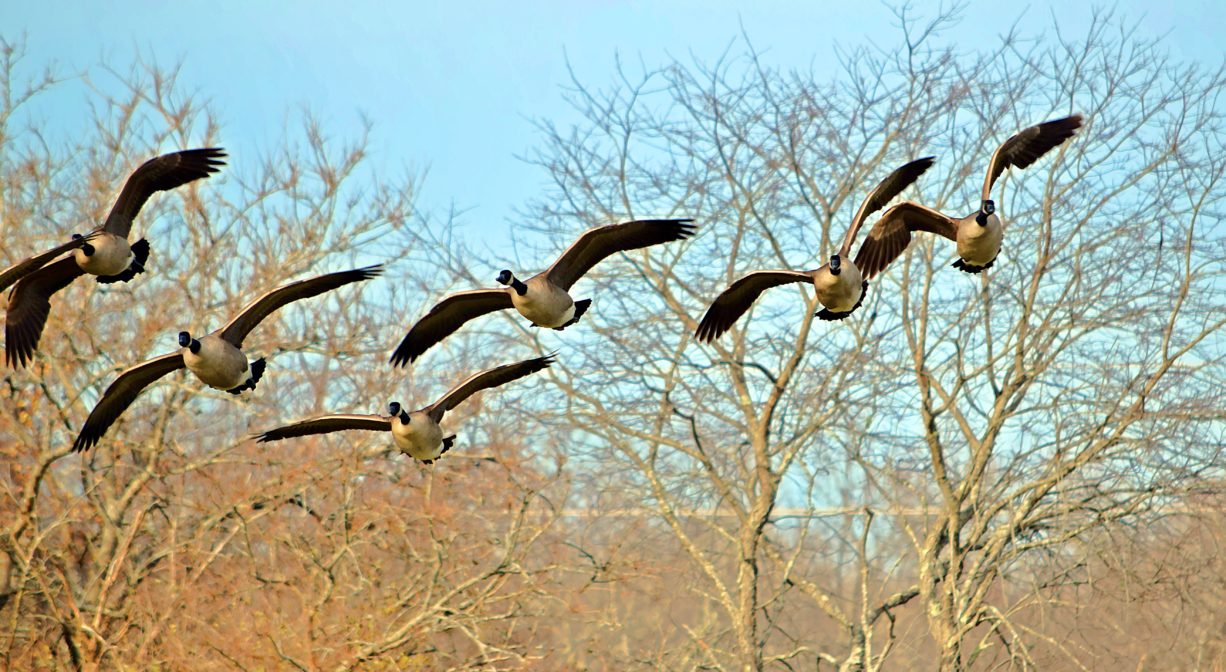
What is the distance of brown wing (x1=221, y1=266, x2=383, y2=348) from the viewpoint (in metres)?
7.39

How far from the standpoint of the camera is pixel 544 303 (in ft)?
25.5

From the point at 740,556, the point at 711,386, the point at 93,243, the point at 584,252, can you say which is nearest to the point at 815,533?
the point at 740,556

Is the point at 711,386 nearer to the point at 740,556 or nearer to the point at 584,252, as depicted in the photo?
the point at 740,556

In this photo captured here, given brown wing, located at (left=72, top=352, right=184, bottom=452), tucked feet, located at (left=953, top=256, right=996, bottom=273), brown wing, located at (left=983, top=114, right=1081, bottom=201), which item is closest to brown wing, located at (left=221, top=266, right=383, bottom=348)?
brown wing, located at (left=72, top=352, right=184, bottom=452)

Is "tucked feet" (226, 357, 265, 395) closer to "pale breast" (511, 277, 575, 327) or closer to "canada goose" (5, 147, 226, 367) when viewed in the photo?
"canada goose" (5, 147, 226, 367)

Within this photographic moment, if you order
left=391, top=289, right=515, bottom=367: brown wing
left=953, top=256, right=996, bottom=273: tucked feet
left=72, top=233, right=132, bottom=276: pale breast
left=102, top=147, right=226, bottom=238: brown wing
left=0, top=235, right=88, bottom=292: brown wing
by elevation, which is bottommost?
left=953, top=256, right=996, bottom=273: tucked feet

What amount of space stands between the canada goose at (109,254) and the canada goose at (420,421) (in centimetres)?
145

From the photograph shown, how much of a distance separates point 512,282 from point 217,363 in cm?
173

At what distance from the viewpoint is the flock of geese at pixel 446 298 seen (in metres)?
7.41

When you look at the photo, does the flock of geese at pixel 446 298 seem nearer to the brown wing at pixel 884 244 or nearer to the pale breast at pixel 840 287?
the pale breast at pixel 840 287

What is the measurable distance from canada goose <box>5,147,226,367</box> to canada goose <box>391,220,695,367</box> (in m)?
1.78

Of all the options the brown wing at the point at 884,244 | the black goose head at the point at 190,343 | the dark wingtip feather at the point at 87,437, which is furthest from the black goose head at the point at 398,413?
the brown wing at the point at 884,244

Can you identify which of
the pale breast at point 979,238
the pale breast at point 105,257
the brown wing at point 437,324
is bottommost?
the pale breast at point 979,238

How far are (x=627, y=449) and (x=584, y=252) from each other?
8335mm
